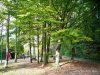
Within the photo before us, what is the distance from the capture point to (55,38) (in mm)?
16672

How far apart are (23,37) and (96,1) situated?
8.96 m

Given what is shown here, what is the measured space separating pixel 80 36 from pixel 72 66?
7.15 feet

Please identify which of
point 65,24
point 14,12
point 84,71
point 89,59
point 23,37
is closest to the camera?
point 84,71

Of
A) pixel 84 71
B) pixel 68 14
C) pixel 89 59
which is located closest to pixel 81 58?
pixel 89 59

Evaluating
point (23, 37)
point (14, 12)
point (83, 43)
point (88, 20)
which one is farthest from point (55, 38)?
point (23, 37)

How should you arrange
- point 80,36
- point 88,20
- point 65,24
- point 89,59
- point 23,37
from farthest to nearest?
1. point 23,37
2. point 89,59
3. point 88,20
4. point 65,24
5. point 80,36

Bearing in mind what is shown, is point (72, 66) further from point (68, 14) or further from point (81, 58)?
point (81, 58)

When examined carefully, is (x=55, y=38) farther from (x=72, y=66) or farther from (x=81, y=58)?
(x=81, y=58)

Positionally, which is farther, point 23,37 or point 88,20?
point 23,37

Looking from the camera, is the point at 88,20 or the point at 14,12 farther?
the point at 14,12

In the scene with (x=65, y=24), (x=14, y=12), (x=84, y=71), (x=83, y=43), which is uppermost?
(x=14, y=12)

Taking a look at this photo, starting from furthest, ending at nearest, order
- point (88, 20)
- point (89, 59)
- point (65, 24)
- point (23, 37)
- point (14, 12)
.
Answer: point (23, 37) → point (89, 59) → point (14, 12) → point (88, 20) → point (65, 24)

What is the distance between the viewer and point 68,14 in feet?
60.8

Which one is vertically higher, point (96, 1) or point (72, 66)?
point (96, 1)
